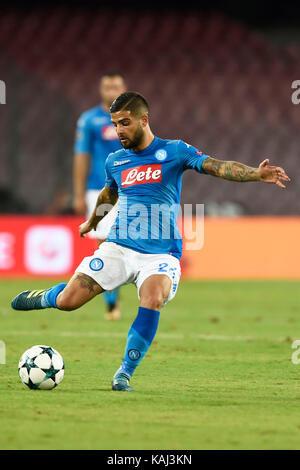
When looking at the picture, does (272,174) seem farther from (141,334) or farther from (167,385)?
(167,385)

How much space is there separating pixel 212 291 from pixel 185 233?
144 cm

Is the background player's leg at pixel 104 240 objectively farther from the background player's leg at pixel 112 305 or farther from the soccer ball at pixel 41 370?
the soccer ball at pixel 41 370

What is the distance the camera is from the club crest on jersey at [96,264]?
5125 millimetres

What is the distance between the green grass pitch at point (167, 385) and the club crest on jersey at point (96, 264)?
672 mm

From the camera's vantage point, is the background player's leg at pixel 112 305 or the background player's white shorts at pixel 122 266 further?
the background player's leg at pixel 112 305

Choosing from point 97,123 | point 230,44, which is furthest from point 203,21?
point 97,123

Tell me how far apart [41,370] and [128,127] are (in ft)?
4.78

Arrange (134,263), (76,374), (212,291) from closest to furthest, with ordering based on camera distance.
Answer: (134,263) → (76,374) → (212,291)

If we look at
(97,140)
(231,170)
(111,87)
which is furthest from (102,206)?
(97,140)

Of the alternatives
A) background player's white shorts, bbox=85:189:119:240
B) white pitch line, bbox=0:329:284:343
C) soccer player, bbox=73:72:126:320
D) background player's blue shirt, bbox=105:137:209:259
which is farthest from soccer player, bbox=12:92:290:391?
soccer player, bbox=73:72:126:320

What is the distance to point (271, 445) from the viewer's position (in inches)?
140

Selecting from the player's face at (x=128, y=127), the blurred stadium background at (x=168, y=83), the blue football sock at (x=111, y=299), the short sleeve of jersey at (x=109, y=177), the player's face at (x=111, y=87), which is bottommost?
the short sleeve of jersey at (x=109, y=177)

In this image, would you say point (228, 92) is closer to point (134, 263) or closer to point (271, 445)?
point (134, 263)

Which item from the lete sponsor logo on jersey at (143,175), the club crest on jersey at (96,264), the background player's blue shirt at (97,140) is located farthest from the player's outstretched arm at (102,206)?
the background player's blue shirt at (97,140)
